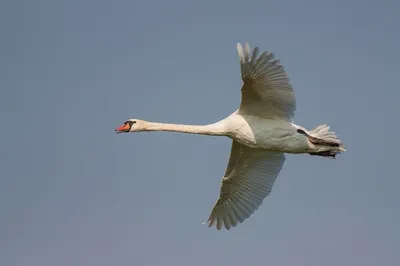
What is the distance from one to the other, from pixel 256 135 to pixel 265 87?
4.00ft

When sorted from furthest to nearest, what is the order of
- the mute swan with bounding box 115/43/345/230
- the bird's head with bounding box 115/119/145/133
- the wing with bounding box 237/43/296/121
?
the bird's head with bounding box 115/119/145/133 → the mute swan with bounding box 115/43/345/230 → the wing with bounding box 237/43/296/121

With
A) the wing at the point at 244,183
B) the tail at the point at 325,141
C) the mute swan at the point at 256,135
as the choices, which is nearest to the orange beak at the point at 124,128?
the mute swan at the point at 256,135

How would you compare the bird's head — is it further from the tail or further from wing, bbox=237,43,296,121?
the tail

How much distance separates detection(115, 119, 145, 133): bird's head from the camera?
1875 centimetres

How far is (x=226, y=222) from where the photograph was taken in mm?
19672

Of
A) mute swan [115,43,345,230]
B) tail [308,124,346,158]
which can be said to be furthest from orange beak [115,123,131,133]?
tail [308,124,346,158]

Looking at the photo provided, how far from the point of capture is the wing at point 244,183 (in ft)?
62.6

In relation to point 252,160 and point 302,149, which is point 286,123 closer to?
point 302,149

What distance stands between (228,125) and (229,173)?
253 cm

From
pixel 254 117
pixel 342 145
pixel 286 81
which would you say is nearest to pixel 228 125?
pixel 254 117

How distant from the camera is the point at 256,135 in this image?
17219 millimetres

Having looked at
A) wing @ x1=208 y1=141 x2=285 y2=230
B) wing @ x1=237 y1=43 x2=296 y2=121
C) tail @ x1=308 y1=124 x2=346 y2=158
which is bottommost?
wing @ x1=208 y1=141 x2=285 y2=230

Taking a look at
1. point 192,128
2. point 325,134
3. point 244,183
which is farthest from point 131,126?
point 325,134

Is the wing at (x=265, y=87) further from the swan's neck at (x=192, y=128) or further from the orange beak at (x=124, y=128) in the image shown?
the orange beak at (x=124, y=128)
